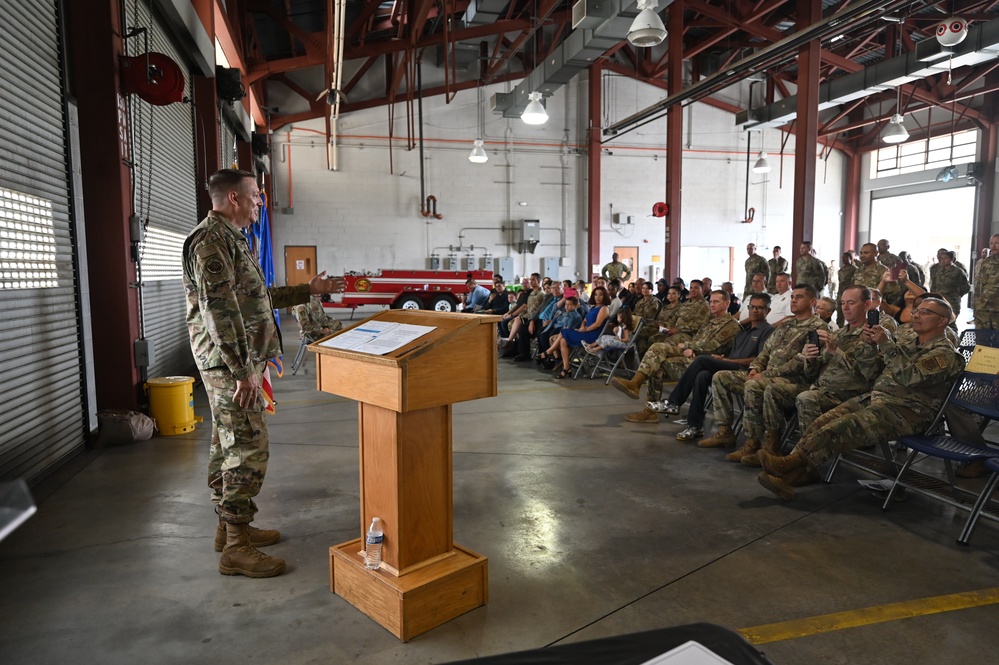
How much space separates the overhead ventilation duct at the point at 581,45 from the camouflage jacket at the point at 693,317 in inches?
150

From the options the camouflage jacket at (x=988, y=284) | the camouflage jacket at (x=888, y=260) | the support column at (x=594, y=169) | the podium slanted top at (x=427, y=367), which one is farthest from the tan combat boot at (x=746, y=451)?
the support column at (x=594, y=169)

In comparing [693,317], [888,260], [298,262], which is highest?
[298,262]

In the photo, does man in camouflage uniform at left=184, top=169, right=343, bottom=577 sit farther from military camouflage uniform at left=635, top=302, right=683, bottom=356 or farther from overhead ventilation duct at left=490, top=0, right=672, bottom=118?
overhead ventilation duct at left=490, top=0, right=672, bottom=118

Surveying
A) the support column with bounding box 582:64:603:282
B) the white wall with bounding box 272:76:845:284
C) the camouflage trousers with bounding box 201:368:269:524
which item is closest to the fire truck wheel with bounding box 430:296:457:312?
the white wall with bounding box 272:76:845:284

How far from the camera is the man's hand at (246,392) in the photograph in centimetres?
262

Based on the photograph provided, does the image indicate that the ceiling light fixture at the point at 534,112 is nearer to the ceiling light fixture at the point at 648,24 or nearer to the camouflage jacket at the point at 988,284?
the ceiling light fixture at the point at 648,24

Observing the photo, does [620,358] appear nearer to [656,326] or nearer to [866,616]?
[656,326]

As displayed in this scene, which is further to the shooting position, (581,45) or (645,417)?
(581,45)

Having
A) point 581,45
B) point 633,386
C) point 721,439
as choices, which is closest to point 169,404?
point 633,386

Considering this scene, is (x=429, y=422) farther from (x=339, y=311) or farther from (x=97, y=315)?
Result: (x=339, y=311)

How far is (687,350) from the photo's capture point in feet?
18.7

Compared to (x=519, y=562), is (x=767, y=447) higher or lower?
higher

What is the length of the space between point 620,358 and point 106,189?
199 inches

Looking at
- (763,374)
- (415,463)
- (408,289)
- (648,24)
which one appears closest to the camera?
(415,463)
